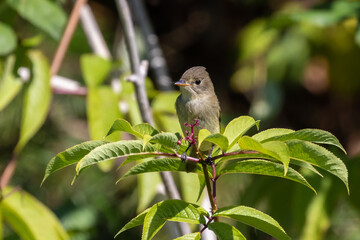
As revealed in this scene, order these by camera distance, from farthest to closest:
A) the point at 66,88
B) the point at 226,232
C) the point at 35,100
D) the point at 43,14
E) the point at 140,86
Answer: the point at 66,88
the point at 43,14
the point at 35,100
the point at 140,86
the point at 226,232

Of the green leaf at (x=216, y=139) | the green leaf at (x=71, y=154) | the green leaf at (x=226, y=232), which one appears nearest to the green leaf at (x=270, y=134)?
the green leaf at (x=216, y=139)

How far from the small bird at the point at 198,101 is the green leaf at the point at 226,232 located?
0.96m

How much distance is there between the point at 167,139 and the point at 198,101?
3.81 feet

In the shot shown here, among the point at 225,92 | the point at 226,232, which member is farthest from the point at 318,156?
the point at 225,92

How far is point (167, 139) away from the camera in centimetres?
132

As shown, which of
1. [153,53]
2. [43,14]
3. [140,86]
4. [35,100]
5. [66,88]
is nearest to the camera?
[140,86]

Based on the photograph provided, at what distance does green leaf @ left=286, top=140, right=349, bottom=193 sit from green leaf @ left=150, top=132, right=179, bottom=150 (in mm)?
270

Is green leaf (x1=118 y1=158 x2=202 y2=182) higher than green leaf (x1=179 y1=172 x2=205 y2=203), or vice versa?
green leaf (x1=118 y1=158 x2=202 y2=182)

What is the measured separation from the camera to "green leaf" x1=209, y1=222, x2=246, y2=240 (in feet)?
4.31

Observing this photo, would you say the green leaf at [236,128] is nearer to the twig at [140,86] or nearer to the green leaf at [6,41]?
the twig at [140,86]

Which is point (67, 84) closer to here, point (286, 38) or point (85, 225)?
point (85, 225)

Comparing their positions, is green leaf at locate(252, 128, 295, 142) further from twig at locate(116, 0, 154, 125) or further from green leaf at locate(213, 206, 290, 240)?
twig at locate(116, 0, 154, 125)

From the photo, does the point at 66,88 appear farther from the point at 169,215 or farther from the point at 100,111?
the point at 169,215

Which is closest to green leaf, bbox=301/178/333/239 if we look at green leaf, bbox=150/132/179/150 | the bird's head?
the bird's head
